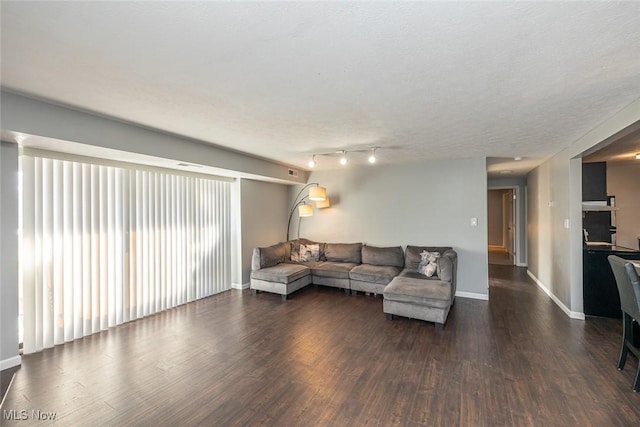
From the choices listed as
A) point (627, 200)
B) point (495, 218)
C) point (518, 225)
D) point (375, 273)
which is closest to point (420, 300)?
point (375, 273)

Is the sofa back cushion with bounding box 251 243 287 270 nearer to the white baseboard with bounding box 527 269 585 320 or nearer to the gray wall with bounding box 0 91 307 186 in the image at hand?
the gray wall with bounding box 0 91 307 186

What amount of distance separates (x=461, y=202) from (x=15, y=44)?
5617mm

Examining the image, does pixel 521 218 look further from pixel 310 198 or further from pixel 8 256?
pixel 8 256

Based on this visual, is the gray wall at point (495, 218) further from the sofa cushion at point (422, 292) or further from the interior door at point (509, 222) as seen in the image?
the sofa cushion at point (422, 292)

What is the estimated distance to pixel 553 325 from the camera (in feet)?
11.6

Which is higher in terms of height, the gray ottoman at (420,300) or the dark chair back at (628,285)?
the dark chair back at (628,285)

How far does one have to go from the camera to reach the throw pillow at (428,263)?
4.38 m

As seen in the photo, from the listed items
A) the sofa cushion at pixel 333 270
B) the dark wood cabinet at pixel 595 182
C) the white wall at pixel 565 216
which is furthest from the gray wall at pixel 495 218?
the sofa cushion at pixel 333 270

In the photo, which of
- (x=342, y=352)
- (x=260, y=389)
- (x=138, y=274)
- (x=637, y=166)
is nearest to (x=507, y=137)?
(x=342, y=352)

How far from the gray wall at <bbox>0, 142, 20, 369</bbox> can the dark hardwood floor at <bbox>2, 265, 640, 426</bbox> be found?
267 millimetres

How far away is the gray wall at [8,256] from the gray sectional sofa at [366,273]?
9.80ft

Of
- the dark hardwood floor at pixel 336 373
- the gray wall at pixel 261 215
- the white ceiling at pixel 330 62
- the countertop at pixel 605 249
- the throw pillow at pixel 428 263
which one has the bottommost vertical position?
the dark hardwood floor at pixel 336 373

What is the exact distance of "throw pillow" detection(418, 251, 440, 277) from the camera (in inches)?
172

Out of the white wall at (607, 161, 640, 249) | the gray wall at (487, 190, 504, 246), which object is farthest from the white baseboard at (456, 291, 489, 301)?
the gray wall at (487, 190, 504, 246)
